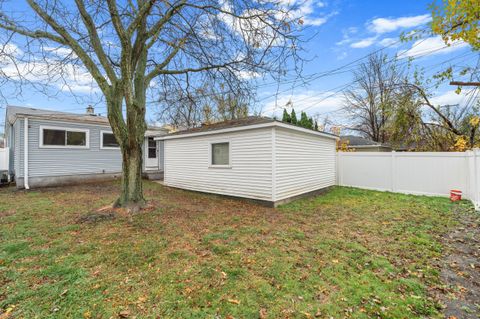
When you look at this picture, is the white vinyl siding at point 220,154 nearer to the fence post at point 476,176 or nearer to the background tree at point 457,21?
the background tree at point 457,21

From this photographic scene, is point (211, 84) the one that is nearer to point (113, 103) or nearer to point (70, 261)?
point (113, 103)

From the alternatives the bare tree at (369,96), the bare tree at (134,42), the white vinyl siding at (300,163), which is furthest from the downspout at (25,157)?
the bare tree at (369,96)

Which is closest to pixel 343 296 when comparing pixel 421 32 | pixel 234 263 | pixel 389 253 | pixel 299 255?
pixel 299 255

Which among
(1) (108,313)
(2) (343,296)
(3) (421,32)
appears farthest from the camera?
(3) (421,32)

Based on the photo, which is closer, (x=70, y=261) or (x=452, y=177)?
(x=70, y=261)

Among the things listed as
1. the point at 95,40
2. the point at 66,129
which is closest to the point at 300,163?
the point at 95,40

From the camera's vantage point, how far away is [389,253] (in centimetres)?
380

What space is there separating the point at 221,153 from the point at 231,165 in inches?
30.0

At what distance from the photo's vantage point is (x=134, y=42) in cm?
584

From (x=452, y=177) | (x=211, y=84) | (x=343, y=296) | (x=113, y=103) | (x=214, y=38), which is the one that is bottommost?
(x=343, y=296)

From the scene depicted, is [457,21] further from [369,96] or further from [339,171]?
[369,96]

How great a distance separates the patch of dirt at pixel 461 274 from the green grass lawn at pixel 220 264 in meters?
0.16

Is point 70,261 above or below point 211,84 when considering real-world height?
below

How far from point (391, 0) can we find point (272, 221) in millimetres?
7275
